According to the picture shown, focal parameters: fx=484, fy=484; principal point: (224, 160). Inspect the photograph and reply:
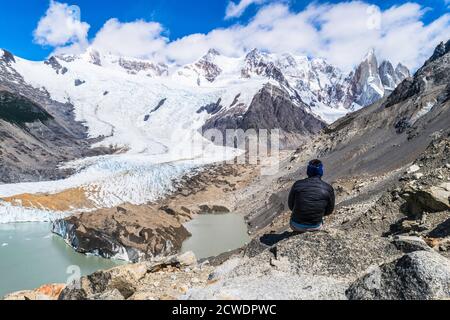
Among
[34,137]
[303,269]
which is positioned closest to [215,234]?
[303,269]

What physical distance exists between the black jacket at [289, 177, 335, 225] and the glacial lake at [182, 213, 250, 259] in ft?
76.8

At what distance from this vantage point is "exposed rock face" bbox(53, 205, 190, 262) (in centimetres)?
3541

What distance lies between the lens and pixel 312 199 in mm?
8570

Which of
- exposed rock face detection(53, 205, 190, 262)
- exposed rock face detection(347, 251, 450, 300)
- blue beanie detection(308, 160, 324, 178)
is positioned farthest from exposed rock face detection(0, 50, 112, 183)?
exposed rock face detection(347, 251, 450, 300)

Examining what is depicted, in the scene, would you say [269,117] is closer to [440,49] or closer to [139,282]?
[440,49]

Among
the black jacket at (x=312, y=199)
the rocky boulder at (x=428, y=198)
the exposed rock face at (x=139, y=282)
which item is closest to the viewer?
the exposed rock face at (x=139, y=282)

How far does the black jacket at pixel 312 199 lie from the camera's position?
8.55 m

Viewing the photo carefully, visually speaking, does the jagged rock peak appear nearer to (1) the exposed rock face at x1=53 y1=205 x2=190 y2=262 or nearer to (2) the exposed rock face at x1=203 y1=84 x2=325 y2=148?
(1) the exposed rock face at x1=53 y1=205 x2=190 y2=262

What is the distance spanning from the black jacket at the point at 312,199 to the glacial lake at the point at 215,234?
2342 cm

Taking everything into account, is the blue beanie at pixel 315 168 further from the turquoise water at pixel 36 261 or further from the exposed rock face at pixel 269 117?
the exposed rock face at pixel 269 117

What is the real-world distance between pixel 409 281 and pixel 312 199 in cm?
276

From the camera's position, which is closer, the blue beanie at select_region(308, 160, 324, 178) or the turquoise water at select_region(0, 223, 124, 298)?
the blue beanie at select_region(308, 160, 324, 178)

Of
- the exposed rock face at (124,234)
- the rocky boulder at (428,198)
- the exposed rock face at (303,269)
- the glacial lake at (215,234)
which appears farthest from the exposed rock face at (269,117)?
the exposed rock face at (303,269)
